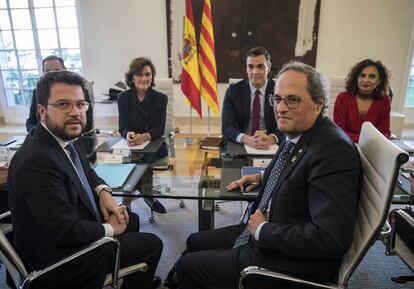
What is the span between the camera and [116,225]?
55.5 inches

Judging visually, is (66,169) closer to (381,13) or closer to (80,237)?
(80,237)

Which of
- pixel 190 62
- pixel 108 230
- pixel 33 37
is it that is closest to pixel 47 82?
pixel 108 230

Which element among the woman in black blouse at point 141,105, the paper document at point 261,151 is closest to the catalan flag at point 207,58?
the woman in black blouse at point 141,105

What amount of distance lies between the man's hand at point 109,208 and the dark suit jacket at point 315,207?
646 mm

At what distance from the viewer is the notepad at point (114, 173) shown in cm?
162

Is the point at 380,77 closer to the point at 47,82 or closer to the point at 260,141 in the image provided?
the point at 260,141

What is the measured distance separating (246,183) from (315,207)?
532 millimetres

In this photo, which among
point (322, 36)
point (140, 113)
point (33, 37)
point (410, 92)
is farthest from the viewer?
point (33, 37)

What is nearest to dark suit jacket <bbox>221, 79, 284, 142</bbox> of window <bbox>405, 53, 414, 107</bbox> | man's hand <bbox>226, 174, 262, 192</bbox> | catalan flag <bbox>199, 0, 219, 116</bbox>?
catalan flag <bbox>199, 0, 219, 116</bbox>

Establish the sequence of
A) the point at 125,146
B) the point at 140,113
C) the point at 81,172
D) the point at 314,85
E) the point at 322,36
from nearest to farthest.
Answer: the point at 314,85
the point at 81,172
the point at 125,146
the point at 140,113
the point at 322,36

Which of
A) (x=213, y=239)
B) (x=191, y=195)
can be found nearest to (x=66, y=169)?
(x=191, y=195)

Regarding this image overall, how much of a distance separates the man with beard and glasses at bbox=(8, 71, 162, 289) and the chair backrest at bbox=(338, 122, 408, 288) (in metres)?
0.94

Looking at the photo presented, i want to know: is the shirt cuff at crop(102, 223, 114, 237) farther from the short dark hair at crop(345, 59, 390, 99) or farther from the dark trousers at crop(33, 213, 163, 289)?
the short dark hair at crop(345, 59, 390, 99)

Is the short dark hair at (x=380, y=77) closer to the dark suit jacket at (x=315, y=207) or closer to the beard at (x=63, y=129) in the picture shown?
the dark suit jacket at (x=315, y=207)
